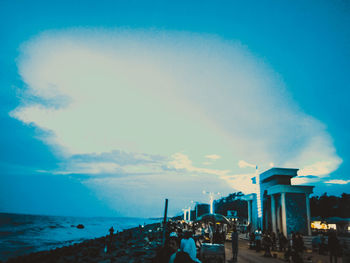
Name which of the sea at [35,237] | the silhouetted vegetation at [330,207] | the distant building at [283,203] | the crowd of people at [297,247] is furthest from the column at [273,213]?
the silhouetted vegetation at [330,207]

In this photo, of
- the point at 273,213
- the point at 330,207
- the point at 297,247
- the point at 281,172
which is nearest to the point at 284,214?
the point at 273,213

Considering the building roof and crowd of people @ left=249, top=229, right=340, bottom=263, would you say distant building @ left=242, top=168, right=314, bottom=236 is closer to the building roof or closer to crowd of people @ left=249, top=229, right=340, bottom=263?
the building roof

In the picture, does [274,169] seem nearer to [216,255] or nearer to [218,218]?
[218,218]

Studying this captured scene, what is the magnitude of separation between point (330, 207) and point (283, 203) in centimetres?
4022

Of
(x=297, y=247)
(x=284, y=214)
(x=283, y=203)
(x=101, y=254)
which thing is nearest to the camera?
(x=297, y=247)

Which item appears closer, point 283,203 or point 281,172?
point 283,203

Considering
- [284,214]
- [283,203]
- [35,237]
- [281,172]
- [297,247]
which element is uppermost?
[281,172]

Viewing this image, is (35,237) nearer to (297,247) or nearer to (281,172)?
(281,172)

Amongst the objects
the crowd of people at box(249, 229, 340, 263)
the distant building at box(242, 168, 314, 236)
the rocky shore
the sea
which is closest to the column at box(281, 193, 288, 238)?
the distant building at box(242, 168, 314, 236)

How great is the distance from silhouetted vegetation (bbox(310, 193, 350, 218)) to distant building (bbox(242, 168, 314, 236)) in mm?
30125

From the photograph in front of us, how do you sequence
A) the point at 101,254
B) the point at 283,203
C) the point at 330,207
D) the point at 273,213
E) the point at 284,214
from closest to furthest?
the point at 284,214
the point at 283,203
the point at 101,254
the point at 273,213
the point at 330,207

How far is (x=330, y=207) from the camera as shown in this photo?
5347cm

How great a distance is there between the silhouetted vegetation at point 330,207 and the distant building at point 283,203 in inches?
1186

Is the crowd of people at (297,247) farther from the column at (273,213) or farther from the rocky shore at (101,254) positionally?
the rocky shore at (101,254)
